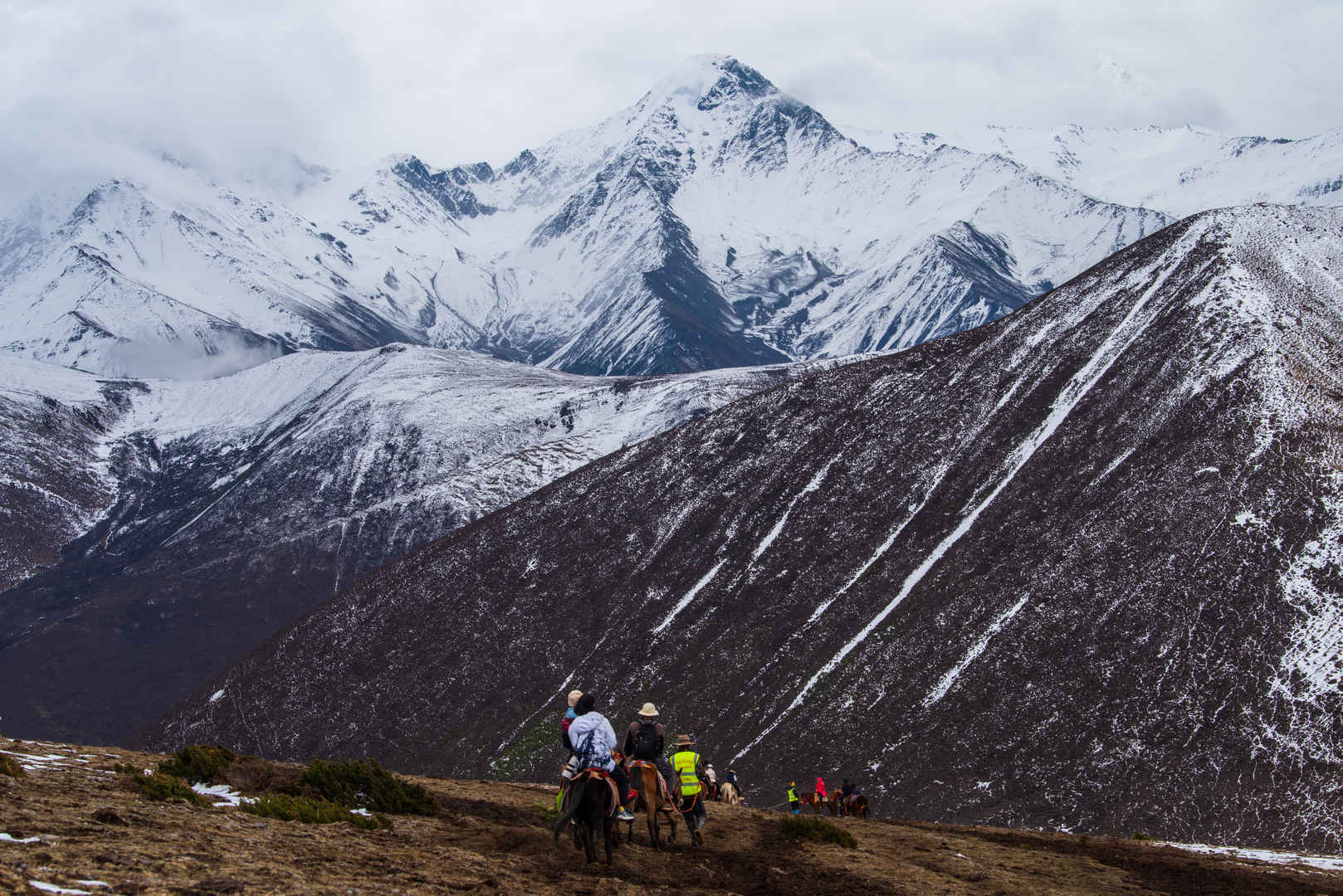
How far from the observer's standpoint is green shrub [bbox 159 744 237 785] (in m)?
27.3

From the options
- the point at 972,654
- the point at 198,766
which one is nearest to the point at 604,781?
the point at 198,766

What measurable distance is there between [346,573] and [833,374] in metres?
102

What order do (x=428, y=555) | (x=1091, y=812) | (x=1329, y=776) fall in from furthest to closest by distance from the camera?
(x=428, y=555) → (x=1091, y=812) → (x=1329, y=776)

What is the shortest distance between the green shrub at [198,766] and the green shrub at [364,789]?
200 centimetres

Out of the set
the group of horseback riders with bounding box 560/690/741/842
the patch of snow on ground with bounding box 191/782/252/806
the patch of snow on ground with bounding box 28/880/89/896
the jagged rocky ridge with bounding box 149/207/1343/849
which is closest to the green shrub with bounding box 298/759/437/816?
the patch of snow on ground with bounding box 191/782/252/806

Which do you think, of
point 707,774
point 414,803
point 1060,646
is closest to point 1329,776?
point 1060,646

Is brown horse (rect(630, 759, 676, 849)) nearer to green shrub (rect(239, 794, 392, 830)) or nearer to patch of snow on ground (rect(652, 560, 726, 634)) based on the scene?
green shrub (rect(239, 794, 392, 830))

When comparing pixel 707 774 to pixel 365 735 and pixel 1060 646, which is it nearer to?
pixel 1060 646

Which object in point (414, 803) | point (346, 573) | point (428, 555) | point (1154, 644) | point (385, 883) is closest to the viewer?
point (385, 883)

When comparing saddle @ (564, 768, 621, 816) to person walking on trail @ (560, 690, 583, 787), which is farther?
person walking on trail @ (560, 690, 583, 787)

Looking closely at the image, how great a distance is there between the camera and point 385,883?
17.9 meters

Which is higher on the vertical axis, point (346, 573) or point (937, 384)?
point (937, 384)

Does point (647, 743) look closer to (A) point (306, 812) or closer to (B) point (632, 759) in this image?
(B) point (632, 759)

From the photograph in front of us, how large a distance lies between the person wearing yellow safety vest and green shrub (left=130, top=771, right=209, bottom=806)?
32.3 feet
